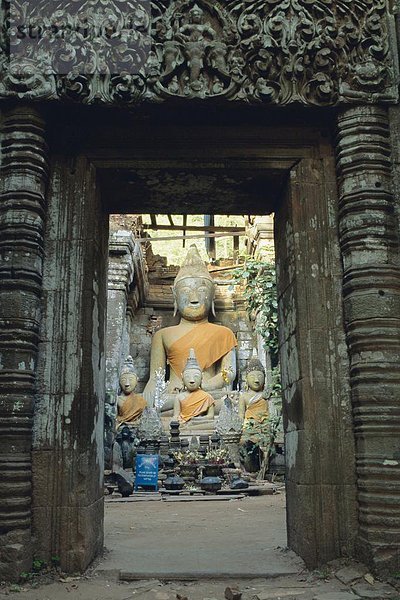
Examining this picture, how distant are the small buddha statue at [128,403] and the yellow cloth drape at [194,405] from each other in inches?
39.2

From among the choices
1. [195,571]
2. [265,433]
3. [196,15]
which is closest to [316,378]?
[195,571]

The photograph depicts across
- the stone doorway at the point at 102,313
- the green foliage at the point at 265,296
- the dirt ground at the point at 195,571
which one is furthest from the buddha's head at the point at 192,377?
the stone doorway at the point at 102,313

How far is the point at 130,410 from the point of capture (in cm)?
1455

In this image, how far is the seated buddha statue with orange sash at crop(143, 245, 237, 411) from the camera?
56.5 ft

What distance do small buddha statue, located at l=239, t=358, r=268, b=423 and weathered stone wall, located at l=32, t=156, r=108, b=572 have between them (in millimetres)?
9165

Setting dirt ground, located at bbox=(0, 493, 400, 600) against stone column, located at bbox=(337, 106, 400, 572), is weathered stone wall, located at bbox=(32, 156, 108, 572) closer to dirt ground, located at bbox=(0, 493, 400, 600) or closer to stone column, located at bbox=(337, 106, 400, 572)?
dirt ground, located at bbox=(0, 493, 400, 600)

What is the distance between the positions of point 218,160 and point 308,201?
839 millimetres

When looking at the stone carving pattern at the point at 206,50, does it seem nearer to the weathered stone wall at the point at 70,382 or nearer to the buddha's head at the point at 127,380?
the weathered stone wall at the point at 70,382

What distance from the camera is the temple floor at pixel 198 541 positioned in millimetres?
4500

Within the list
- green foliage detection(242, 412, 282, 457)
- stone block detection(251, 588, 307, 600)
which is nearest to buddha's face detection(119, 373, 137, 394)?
green foliage detection(242, 412, 282, 457)

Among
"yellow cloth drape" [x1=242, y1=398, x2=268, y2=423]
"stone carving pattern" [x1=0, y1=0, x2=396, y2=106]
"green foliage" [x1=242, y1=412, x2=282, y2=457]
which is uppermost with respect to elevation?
"stone carving pattern" [x1=0, y1=0, x2=396, y2=106]

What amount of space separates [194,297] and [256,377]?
12.6 ft

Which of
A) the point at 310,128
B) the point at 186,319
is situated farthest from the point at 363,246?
the point at 186,319

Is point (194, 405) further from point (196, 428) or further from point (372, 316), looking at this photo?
point (372, 316)
